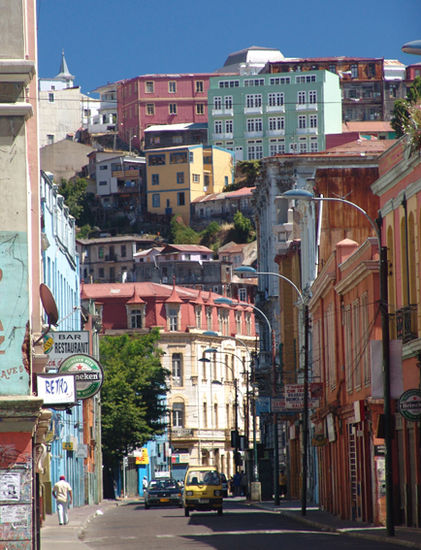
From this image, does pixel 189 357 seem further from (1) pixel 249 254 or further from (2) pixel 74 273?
(2) pixel 74 273

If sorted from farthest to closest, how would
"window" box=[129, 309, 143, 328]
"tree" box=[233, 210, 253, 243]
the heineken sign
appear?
"tree" box=[233, 210, 253, 243], "window" box=[129, 309, 143, 328], the heineken sign

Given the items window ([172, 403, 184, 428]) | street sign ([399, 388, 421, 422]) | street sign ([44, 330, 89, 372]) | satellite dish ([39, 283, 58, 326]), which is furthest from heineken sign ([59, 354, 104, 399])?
window ([172, 403, 184, 428])

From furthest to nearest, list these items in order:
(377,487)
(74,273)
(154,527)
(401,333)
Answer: (74,273)
(154,527)
(377,487)
(401,333)

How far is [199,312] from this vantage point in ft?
388

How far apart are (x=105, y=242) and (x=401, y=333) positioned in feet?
421

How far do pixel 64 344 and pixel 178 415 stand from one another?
84.2 metres

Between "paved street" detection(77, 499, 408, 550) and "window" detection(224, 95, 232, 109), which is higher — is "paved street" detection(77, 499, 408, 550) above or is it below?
below

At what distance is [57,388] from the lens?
834 inches

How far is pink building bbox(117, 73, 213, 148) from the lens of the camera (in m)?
188

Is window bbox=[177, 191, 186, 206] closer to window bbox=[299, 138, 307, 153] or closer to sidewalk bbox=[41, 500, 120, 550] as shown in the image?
window bbox=[299, 138, 307, 153]

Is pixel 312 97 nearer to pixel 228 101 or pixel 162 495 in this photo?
pixel 228 101

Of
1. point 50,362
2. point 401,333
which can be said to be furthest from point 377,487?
point 50,362

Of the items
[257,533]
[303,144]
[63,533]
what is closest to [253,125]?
[303,144]

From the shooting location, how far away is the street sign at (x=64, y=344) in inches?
1159
